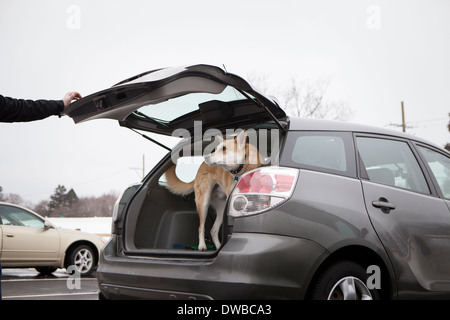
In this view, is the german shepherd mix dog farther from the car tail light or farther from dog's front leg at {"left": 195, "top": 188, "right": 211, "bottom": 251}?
the car tail light

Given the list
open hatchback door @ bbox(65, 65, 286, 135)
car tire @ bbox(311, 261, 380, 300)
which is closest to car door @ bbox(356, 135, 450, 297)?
car tire @ bbox(311, 261, 380, 300)

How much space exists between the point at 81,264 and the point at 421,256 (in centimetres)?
784

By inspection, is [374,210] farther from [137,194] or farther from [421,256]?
[137,194]

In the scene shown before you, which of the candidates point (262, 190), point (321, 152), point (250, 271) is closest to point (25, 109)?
point (262, 190)

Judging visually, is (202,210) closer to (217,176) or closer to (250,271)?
(217,176)

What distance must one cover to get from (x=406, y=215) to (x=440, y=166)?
1.09 metres

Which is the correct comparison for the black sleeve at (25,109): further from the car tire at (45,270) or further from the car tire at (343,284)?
the car tire at (45,270)

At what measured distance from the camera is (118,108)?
3.33 metres

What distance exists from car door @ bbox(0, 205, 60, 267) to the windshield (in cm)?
603

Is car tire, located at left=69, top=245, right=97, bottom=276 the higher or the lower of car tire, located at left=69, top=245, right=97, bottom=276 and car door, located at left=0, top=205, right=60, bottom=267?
the lower

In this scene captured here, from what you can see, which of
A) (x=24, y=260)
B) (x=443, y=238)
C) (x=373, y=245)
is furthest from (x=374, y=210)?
(x=24, y=260)

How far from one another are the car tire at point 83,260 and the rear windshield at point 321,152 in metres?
7.56

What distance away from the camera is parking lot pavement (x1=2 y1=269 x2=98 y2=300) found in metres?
6.83

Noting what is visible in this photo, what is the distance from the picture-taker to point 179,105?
4094mm
